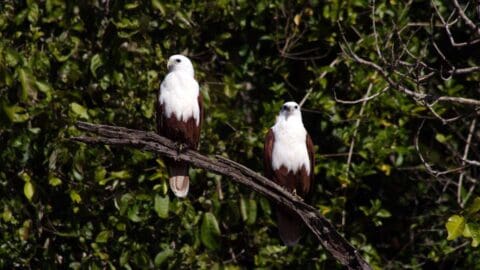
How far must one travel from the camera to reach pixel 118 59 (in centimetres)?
565

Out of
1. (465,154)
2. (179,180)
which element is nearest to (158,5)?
(179,180)

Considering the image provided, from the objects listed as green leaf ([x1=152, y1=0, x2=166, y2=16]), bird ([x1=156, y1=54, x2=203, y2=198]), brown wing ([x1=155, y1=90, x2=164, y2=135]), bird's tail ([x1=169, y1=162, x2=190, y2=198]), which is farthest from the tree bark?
green leaf ([x1=152, y1=0, x2=166, y2=16])

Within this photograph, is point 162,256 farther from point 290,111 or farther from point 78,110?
point 290,111

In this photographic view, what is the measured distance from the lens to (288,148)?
5.37 m

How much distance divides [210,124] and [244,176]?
A: 4.86 feet

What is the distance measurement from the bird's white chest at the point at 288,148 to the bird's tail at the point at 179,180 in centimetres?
57

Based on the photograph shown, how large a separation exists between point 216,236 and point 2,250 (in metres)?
1.42

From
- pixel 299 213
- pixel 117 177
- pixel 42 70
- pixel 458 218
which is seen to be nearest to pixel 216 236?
pixel 117 177

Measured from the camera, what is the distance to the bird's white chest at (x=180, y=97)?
205 inches

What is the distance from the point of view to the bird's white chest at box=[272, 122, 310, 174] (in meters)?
5.36

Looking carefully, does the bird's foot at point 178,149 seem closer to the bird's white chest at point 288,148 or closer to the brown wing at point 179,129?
the brown wing at point 179,129

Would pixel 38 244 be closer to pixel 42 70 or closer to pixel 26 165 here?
pixel 26 165

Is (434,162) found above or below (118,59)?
below

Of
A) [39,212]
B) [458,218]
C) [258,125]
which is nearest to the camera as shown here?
[458,218]
